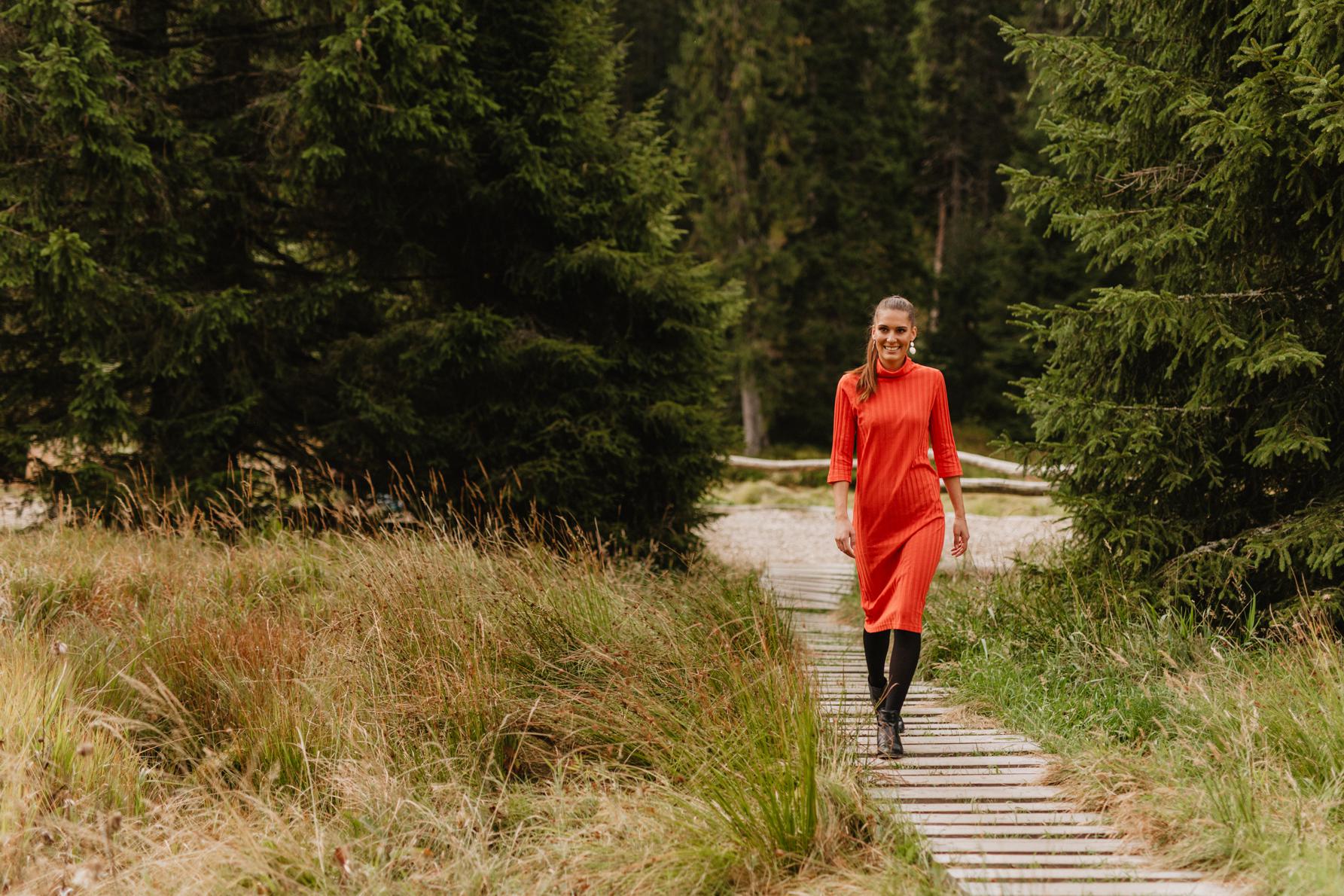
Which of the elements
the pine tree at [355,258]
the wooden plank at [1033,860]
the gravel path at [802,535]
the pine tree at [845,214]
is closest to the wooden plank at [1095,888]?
the wooden plank at [1033,860]

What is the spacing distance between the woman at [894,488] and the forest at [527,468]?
60cm

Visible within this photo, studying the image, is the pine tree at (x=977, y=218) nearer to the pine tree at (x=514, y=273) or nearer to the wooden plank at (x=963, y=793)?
the pine tree at (x=514, y=273)

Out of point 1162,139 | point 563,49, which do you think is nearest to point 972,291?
point 563,49

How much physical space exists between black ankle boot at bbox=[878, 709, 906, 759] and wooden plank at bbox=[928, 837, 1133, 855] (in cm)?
91

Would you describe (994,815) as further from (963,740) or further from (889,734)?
(963,740)

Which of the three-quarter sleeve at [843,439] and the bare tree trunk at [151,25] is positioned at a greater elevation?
the bare tree trunk at [151,25]

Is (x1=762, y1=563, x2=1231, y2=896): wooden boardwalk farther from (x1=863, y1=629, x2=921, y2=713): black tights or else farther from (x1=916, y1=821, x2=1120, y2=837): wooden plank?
(x1=863, y1=629, x2=921, y2=713): black tights

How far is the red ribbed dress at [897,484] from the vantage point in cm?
454

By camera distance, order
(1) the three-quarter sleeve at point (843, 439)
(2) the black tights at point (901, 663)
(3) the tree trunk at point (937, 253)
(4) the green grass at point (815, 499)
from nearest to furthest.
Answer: (2) the black tights at point (901, 663)
(1) the three-quarter sleeve at point (843, 439)
(4) the green grass at point (815, 499)
(3) the tree trunk at point (937, 253)

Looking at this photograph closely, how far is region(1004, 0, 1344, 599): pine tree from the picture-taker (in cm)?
529

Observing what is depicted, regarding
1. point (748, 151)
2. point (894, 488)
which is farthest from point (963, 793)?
point (748, 151)

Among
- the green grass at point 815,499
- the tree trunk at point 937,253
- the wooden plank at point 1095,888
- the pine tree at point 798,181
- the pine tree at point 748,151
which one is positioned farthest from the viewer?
the tree trunk at point 937,253

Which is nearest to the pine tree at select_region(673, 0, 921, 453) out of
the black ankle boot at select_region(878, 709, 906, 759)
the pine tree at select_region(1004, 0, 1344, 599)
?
the pine tree at select_region(1004, 0, 1344, 599)

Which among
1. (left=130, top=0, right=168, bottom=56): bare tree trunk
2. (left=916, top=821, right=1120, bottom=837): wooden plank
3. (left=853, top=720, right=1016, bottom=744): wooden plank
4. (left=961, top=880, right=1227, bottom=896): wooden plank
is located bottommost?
(left=853, top=720, right=1016, bottom=744): wooden plank
